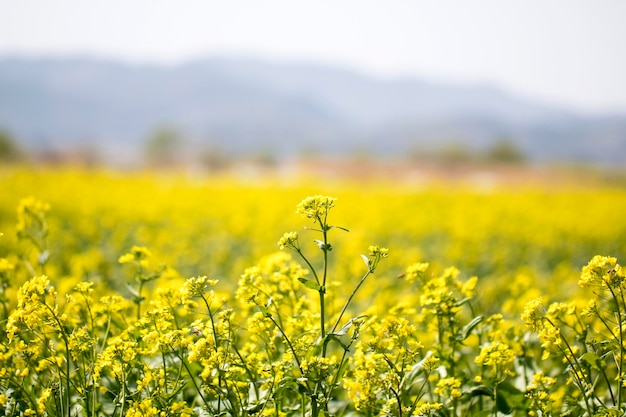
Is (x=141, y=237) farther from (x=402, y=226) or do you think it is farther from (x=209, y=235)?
(x=402, y=226)

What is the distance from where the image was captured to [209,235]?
Answer: 9.68 m

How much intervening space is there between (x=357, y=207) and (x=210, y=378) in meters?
11.4

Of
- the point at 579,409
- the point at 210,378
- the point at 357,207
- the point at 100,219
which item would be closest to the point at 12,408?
the point at 210,378

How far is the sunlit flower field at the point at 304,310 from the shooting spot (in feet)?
6.80

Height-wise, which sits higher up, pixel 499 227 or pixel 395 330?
pixel 395 330

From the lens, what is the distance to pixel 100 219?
10094 millimetres

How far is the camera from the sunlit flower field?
2072 millimetres

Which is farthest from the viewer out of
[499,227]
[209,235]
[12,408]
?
[499,227]

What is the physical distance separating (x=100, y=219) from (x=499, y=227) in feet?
21.4

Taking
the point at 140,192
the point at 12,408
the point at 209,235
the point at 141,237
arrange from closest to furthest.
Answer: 1. the point at 12,408
2. the point at 141,237
3. the point at 209,235
4. the point at 140,192

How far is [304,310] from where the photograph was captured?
2527mm

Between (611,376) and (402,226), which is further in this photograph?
(402,226)

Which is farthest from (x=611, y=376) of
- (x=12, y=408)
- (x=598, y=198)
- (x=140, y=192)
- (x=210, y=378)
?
(x=598, y=198)

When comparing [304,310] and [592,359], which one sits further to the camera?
[304,310]
